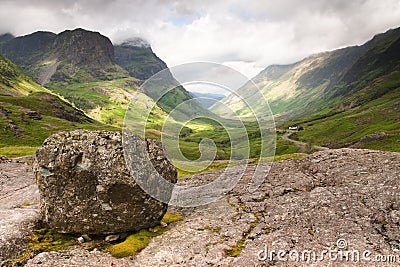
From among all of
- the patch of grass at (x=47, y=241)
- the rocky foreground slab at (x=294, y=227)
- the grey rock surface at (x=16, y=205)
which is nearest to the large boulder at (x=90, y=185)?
the patch of grass at (x=47, y=241)

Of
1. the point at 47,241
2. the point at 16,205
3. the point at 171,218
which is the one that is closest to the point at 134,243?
the point at 171,218

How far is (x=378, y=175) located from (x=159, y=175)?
64.7ft

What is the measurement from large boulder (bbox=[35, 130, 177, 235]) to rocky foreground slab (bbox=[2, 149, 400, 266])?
2527 millimetres

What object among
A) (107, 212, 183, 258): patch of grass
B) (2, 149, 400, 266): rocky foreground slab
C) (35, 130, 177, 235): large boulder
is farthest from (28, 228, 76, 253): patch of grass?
(107, 212, 183, 258): patch of grass

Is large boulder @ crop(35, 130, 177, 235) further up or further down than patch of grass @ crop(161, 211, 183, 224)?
further up

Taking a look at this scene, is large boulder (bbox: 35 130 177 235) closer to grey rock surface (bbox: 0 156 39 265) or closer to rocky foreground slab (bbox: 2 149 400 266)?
grey rock surface (bbox: 0 156 39 265)

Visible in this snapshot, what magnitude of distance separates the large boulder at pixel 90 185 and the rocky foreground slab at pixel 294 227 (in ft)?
8.29

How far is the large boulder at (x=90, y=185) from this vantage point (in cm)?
2164

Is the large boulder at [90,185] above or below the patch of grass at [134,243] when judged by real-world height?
above

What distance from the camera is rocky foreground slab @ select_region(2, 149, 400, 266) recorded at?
58.7 feet

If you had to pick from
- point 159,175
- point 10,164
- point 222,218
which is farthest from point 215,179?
point 10,164

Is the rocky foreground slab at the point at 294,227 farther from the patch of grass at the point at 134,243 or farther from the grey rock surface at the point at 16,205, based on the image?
the grey rock surface at the point at 16,205

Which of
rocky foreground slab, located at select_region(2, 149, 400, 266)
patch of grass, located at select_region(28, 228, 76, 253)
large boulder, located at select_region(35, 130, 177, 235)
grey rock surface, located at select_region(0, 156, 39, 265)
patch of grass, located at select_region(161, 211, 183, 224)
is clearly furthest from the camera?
patch of grass, located at select_region(161, 211, 183, 224)

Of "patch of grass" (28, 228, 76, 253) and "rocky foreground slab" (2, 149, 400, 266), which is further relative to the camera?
"patch of grass" (28, 228, 76, 253)
